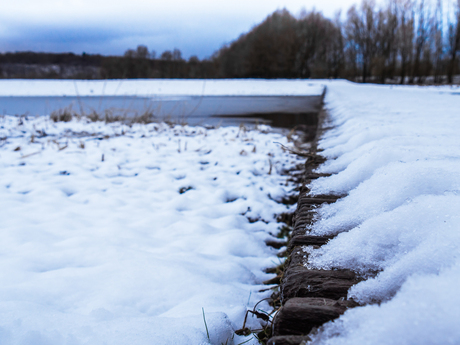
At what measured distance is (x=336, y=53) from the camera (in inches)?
1342

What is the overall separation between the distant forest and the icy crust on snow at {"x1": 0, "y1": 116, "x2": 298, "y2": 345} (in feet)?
56.3

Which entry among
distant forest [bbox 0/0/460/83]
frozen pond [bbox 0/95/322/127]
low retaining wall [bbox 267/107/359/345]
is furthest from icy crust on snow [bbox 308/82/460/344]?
distant forest [bbox 0/0/460/83]

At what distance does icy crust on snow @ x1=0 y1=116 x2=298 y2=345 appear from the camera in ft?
2.94

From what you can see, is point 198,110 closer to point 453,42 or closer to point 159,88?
point 159,88

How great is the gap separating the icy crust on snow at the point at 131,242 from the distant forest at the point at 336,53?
1717 cm

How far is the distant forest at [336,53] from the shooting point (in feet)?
74.9

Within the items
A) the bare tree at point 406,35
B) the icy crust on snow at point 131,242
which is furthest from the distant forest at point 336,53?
the icy crust on snow at point 131,242

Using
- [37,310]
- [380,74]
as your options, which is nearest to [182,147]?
[37,310]

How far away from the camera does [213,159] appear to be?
342 centimetres

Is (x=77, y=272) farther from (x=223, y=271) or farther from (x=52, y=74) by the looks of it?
(x=52, y=74)

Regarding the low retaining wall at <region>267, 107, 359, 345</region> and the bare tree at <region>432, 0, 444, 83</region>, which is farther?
the bare tree at <region>432, 0, 444, 83</region>

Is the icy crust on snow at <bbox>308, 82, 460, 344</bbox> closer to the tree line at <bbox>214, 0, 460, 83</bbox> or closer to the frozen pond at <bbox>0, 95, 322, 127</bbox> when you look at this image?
the frozen pond at <bbox>0, 95, 322, 127</bbox>

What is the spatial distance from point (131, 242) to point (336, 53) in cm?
3793

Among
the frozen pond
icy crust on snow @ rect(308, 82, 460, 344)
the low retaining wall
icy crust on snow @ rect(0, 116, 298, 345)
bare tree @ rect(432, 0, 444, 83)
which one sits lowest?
icy crust on snow @ rect(0, 116, 298, 345)
